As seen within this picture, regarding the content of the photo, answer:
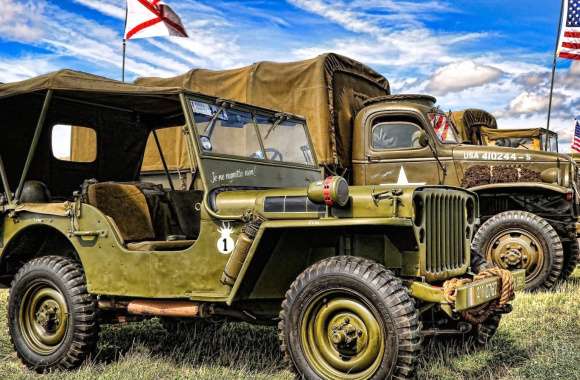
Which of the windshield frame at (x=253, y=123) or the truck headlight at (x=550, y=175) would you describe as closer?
the windshield frame at (x=253, y=123)

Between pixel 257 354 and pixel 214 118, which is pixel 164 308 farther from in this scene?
pixel 214 118

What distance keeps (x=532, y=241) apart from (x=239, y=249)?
4887mm

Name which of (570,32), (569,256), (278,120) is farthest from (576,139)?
(278,120)

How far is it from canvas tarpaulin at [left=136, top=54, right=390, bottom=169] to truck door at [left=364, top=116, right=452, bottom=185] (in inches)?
12.4

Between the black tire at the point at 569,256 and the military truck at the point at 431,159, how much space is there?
0.01 meters

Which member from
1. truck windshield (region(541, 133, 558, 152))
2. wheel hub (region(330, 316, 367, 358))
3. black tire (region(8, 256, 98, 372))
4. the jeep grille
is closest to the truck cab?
the jeep grille

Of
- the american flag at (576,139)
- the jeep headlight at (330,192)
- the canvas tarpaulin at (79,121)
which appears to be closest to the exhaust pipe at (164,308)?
the jeep headlight at (330,192)

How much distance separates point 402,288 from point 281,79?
544cm

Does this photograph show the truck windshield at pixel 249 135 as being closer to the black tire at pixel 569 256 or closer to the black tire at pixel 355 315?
the black tire at pixel 355 315

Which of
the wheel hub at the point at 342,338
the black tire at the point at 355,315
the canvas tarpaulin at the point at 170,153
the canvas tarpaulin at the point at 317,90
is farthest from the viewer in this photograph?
the canvas tarpaulin at the point at 170,153

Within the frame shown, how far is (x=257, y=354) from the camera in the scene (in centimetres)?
483

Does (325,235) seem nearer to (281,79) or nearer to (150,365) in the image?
(150,365)

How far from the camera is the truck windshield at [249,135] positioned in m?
4.67

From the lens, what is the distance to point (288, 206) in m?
4.10
